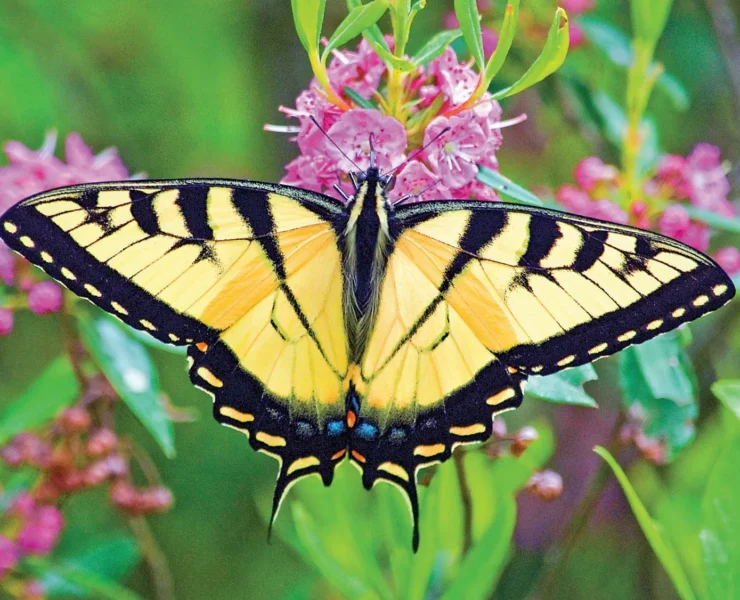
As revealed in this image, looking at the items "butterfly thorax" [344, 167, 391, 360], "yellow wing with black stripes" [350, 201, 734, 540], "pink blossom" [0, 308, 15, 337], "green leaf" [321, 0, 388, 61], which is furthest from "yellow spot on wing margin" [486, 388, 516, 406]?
"pink blossom" [0, 308, 15, 337]

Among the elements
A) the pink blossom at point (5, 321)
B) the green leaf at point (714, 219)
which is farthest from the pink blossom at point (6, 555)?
the green leaf at point (714, 219)

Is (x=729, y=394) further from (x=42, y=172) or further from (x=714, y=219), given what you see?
(x=42, y=172)

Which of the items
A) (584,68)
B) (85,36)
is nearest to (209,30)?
(85,36)

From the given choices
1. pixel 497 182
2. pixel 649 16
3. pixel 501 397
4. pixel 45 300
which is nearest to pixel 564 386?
pixel 501 397

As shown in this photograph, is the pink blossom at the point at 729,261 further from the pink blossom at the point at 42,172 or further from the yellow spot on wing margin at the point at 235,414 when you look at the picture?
the pink blossom at the point at 42,172

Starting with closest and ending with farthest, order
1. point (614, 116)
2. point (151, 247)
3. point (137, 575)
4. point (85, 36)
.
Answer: point (151, 247) < point (614, 116) < point (137, 575) < point (85, 36)

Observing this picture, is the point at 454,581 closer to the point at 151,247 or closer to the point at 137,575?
the point at 151,247
